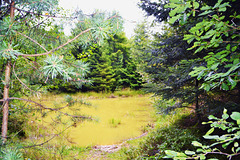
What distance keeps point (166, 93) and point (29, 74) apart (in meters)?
2.82

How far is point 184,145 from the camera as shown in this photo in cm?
300

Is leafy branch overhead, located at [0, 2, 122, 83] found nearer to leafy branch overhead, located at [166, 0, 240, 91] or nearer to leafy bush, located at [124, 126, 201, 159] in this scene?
leafy branch overhead, located at [166, 0, 240, 91]

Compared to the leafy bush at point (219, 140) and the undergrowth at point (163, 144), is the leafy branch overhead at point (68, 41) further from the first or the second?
the undergrowth at point (163, 144)

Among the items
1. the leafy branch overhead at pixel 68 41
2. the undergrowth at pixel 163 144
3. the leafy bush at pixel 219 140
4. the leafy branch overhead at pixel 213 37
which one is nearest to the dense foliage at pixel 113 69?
the undergrowth at pixel 163 144

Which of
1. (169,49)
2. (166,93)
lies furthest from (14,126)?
(169,49)

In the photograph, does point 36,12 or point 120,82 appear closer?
point 36,12

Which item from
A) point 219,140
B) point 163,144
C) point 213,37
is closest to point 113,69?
point 163,144

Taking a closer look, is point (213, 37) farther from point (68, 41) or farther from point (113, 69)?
point (113, 69)

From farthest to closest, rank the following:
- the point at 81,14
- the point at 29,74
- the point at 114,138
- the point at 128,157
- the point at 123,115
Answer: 1. the point at 123,115
2. the point at 114,138
3. the point at 128,157
4. the point at 29,74
5. the point at 81,14

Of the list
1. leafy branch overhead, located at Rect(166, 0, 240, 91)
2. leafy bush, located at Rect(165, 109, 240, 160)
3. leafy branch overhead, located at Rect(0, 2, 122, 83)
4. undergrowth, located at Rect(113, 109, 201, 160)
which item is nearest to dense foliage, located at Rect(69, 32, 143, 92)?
undergrowth, located at Rect(113, 109, 201, 160)

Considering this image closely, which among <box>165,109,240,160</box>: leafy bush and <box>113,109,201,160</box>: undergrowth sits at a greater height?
<box>165,109,240,160</box>: leafy bush

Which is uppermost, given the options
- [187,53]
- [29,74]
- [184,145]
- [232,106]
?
[187,53]

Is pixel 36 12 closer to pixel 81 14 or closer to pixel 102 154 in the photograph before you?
pixel 81 14

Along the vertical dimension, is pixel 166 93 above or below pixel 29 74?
below
